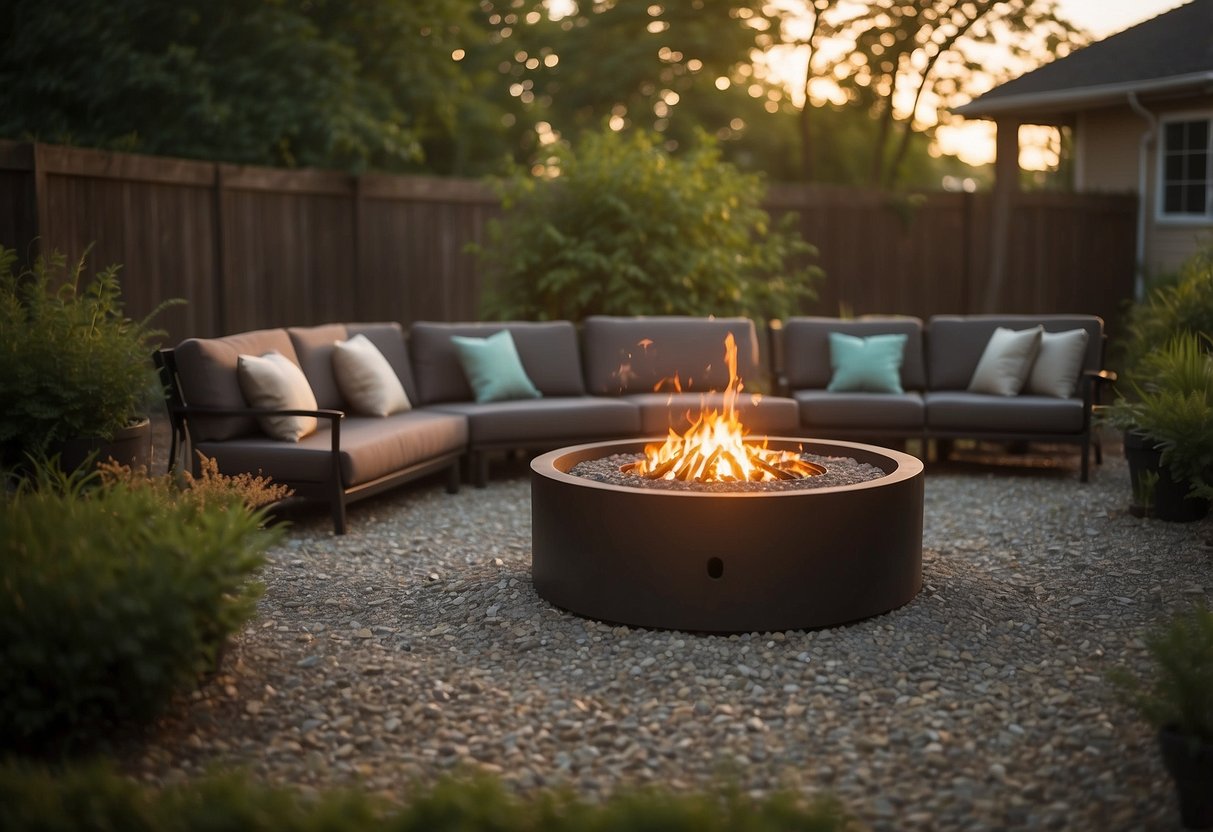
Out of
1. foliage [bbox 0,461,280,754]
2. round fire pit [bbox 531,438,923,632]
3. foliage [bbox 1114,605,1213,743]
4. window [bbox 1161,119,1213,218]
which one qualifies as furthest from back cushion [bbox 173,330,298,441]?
window [bbox 1161,119,1213,218]

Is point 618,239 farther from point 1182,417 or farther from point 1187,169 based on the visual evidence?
point 1187,169

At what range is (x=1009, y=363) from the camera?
297 inches

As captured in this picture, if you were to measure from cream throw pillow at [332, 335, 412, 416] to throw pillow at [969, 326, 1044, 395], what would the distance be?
12.0 ft

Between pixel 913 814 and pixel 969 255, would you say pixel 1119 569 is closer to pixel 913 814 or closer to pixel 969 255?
pixel 913 814

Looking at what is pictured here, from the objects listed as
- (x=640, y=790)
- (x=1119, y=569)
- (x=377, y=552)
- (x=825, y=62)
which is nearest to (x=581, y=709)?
(x=640, y=790)

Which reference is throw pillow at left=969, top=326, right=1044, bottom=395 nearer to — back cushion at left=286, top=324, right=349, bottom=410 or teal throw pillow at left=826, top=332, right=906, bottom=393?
teal throw pillow at left=826, top=332, right=906, bottom=393

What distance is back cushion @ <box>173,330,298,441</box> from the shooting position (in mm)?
5801

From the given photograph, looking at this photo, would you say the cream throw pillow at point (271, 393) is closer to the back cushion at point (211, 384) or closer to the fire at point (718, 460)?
the back cushion at point (211, 384)

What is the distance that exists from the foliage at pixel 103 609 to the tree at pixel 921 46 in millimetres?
14943

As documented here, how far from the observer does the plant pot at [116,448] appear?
5.33 metres

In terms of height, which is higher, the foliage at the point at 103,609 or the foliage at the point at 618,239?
the foliage at the point at 618,239

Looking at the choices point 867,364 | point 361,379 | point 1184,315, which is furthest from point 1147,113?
point 361,379

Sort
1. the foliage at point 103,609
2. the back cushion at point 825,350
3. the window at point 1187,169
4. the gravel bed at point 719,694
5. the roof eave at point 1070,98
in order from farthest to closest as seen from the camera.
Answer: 1. the window at point 1187,169
2. the roof eave at point 1070,98
3. the back cushion at point 825,350
4. the gravel bed at point 719,694
5. the foliage at point 103,609

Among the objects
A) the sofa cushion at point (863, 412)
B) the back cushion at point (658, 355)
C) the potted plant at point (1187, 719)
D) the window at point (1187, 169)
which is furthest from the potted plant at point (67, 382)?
the window at point (1187, 169)
